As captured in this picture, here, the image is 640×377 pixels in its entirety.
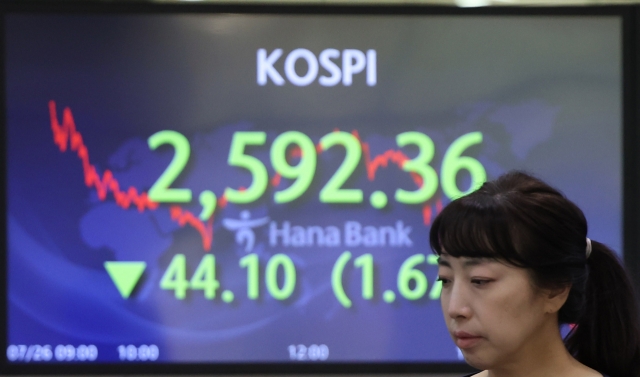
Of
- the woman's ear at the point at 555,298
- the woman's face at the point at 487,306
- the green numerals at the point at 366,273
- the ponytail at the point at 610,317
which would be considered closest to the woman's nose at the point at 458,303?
the woman's face at the point at 487,306

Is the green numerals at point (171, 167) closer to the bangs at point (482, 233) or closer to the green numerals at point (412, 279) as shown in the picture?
the green numerals at point (412, 279)

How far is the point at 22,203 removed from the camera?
250cm

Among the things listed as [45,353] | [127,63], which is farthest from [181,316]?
[127,63]

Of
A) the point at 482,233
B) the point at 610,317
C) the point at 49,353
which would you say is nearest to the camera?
the point at 482,233

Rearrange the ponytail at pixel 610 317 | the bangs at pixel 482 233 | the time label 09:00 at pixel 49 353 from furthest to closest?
1. the time label 09:00 at pixel 49 353
2. the ponytail at pixel 610 317
3. the bangs at pixel 482 233

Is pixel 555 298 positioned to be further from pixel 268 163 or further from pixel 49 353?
pixel 49 353

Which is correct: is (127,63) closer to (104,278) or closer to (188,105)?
(188,105)

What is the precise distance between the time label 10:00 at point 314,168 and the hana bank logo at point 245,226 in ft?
0.17

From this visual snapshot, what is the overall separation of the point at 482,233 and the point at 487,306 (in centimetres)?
11

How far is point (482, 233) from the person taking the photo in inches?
47.3

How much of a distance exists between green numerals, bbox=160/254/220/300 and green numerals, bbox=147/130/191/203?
0.18 metres

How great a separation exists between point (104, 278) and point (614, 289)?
5.25 feet

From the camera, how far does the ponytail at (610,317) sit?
4.40 ft

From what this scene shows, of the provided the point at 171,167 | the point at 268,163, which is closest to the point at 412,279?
the point at 268,163
